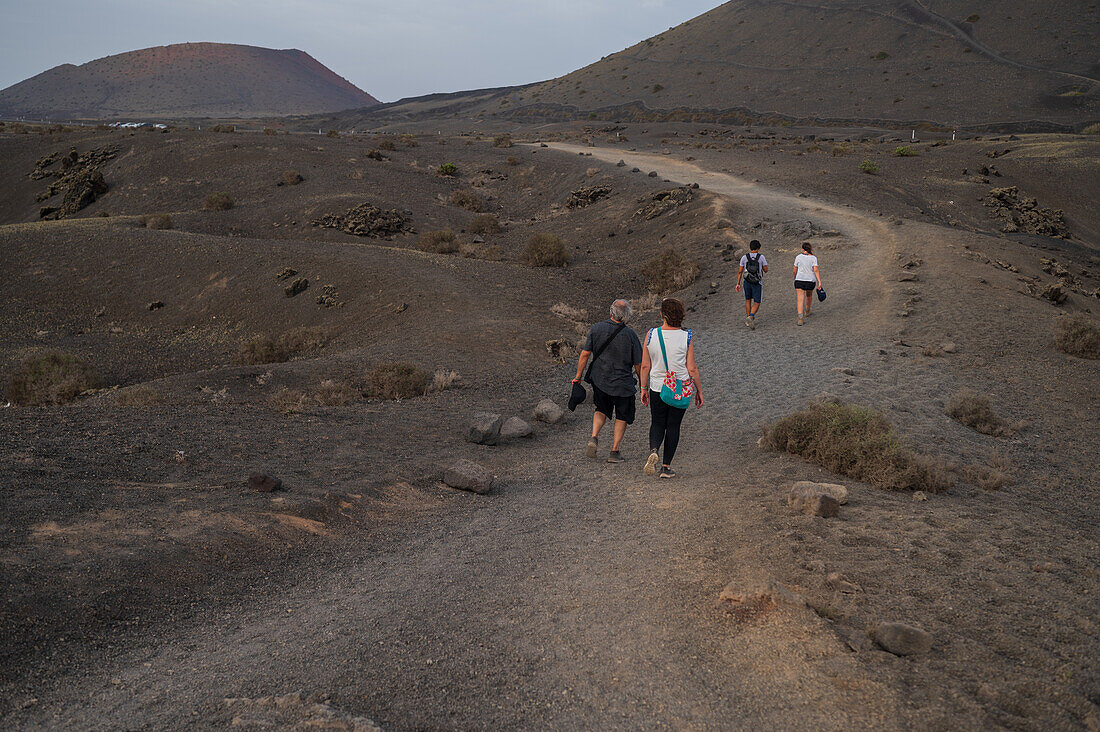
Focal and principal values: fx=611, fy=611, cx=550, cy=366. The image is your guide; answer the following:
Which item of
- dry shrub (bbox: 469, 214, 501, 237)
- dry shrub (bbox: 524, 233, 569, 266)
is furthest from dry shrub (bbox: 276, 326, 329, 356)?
dry shrub (bbox: 469, 214, 501, 237)

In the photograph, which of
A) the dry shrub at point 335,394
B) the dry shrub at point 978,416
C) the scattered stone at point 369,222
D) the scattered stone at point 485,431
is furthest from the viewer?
the scattered stone at point 369,222

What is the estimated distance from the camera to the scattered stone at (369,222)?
25016 mm

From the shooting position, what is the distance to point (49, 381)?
11.5 metres

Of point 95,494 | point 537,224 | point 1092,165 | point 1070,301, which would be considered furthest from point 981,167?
point 95,494

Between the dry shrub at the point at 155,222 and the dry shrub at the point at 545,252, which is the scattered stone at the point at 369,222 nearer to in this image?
the dry shrub at the point at 155,222

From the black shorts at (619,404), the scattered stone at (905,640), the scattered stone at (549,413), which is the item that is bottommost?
the scattered stone at (549,413)

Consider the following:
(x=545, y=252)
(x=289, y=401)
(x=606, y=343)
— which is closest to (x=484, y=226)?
(x=545, y=252)

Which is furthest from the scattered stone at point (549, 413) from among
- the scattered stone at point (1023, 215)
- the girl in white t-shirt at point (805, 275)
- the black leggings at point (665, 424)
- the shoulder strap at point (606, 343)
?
the scattered stone at point (1023, 215)

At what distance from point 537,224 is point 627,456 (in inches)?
884

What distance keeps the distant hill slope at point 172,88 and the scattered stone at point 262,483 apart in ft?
499

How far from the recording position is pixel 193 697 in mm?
3312

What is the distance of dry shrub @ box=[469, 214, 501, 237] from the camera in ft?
87.7

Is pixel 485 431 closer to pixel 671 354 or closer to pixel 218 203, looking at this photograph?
pixel 671 354

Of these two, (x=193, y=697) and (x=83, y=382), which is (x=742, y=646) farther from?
(x=83, y=382)
